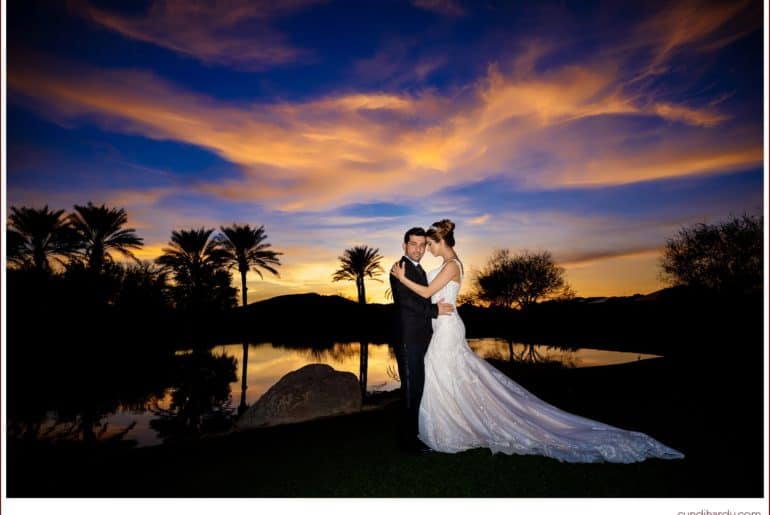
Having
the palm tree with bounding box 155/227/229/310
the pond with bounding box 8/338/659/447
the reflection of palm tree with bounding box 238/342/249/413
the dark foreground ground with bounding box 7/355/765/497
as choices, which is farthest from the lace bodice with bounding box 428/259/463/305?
the palm tree with bounding box 155/227/229/310

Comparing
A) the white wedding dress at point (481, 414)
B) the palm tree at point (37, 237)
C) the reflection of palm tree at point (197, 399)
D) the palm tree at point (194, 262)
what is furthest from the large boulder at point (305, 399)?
the palm tree at point (194, 262)

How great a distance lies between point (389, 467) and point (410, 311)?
173 cm

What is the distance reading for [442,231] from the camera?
558cm

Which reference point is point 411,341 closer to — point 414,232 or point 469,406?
point 469,406

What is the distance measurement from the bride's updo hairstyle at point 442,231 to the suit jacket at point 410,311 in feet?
1.48

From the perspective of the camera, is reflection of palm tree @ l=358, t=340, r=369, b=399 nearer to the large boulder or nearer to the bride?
the large boulder

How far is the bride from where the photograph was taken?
5.09 meters

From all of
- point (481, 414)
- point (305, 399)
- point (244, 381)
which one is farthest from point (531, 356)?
point (481, 414)

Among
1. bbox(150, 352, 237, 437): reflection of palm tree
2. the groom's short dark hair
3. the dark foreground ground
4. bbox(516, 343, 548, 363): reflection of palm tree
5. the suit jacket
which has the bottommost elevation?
bbox(150, 352, 237, 437): reflection of palm tree

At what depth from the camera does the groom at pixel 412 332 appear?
5.38 meters

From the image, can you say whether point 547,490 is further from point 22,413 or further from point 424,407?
point 22,413

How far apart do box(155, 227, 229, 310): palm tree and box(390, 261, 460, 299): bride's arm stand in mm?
36106

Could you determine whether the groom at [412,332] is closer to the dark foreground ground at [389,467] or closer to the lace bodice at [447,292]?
the lace bodice at [447,292]
